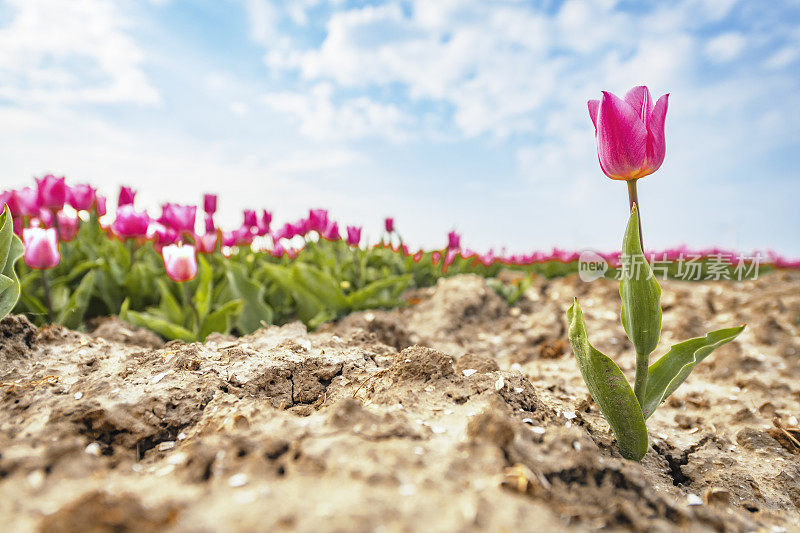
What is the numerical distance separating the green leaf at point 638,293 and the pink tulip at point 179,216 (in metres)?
3.03

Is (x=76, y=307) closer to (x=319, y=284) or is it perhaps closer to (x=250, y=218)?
(x=319, y=284)

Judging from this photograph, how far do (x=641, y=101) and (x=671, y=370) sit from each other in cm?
92

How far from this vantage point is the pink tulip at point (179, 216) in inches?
146

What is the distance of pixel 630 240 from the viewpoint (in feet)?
5.30

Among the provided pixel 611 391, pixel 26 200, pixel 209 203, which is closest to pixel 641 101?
pixel 611 391

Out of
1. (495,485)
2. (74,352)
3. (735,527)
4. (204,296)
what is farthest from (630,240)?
(204,296)

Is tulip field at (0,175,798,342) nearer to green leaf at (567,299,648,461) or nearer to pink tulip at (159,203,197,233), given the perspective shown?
pink tulip at (159,203,197,233)

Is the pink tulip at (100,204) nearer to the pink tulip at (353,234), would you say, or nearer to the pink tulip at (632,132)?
the pink tulip at (353,234)

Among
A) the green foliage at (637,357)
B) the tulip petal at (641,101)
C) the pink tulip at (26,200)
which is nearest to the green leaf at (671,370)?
the green foliage at (637,357)

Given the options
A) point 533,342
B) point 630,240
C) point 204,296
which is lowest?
point 533,342

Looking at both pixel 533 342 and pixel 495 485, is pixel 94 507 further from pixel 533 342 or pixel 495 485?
pixel 533 342

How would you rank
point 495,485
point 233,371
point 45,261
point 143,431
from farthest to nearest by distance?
point 45,261 < point 233,371 < point 143,431 < point 495,485

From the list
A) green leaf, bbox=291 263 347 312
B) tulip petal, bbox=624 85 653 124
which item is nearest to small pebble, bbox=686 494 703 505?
tulip petal, bbox=624 85 653 124

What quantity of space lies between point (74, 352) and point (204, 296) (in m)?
1.30
